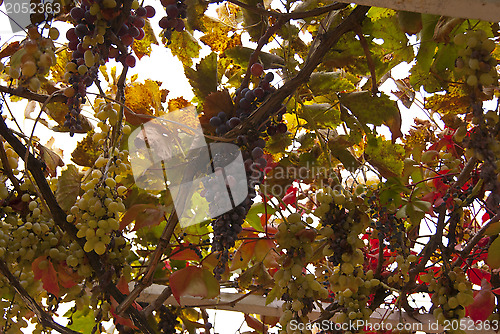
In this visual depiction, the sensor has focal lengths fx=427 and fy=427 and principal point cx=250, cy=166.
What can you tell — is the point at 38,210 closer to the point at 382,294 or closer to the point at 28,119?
the point at 28,119

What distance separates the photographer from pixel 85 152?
770 mm

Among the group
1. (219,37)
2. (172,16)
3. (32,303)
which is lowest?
(32,303)

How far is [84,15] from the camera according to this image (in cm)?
45

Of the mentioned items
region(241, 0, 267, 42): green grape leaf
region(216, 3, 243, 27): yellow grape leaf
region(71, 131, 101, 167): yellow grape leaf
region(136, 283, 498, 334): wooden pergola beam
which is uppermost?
region(216, 3, 243, 27): yellow grape leaf

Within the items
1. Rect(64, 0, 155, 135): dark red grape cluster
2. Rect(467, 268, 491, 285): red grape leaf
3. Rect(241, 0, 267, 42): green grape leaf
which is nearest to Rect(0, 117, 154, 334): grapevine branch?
Rect(64, 0, 155, 135): dark red grape cluster

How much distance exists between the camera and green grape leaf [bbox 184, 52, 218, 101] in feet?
1.97

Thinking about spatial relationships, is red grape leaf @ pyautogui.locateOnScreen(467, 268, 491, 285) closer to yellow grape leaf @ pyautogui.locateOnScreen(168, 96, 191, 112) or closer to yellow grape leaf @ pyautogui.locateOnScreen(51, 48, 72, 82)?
yellow grape leaf @ pyautogui.locateOnScreen(168, 96, 191, 112)

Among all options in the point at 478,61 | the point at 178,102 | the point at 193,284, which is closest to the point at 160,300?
the point at 193,284

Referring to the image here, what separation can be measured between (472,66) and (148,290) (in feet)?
2.18

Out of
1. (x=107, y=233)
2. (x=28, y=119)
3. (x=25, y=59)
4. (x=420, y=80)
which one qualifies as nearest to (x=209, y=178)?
(x=107, y=233)

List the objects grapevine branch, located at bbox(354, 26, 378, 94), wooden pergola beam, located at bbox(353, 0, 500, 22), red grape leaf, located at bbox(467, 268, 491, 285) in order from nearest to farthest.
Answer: wooden pergola beam, located at bbox(353, 0, 500, 22) → grapevine branch, located at bbox(354, 26, 378, 94) → red grape leaf, located at bbox(467, 268, 491, 285)

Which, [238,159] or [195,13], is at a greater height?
[195,13]

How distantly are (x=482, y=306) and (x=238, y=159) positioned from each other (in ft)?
1.58

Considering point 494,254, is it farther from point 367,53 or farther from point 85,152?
point 85,152
